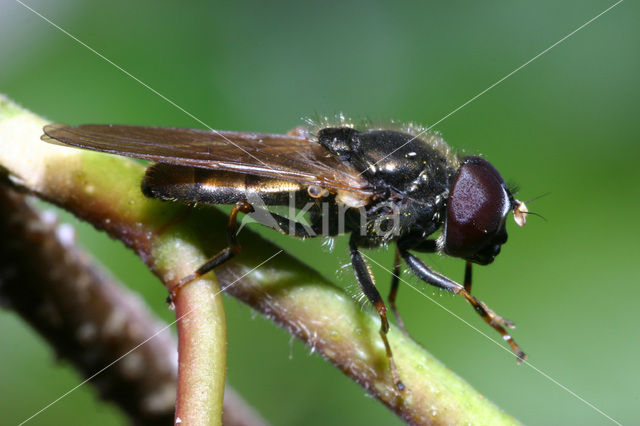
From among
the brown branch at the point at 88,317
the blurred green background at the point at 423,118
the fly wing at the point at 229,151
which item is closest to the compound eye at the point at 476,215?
the blurred green background at the point at 423,118

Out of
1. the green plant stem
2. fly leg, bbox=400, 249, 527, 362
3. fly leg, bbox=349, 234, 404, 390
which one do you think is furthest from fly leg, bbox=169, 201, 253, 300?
fly leg, bbox=400, 249, 527, 362

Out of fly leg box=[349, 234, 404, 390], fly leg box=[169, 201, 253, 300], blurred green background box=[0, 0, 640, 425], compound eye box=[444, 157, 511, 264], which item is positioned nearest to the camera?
fly leg box=[169, 201, 253, 300]

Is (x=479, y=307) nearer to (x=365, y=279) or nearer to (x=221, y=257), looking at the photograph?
(x=365, y=279)

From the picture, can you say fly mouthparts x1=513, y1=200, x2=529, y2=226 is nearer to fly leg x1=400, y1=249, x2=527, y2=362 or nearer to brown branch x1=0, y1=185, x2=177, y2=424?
fly leg x1=400, y1=249, x2=527, y2=362

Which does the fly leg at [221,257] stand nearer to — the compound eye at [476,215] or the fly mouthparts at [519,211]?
the compound eye at [476,215]

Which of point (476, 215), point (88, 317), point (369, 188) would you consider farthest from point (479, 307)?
point (88, 317)

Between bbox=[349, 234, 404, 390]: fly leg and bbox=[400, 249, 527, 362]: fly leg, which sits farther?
bbox=[400, 249, 527, 362]: fly leg

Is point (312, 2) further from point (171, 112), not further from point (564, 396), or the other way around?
point (564, 396)

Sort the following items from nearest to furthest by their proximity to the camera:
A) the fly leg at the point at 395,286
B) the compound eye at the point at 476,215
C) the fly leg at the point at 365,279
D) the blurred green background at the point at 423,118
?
the fly leg at the point at 365,279 < the compound eye at the point at 476,215 < the blurred green background at the point at 423,118 < the fly leg at the point at 395,286
